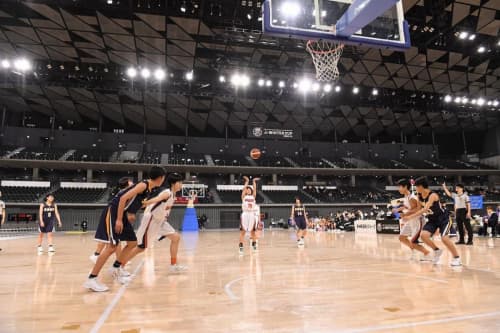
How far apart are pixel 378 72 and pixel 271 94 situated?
7797 mm

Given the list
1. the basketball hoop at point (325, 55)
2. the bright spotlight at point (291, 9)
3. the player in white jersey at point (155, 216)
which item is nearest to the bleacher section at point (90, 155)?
the basketball hoop at point (325, 55)

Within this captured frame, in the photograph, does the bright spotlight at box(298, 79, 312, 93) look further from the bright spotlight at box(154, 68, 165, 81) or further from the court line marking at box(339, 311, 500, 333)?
the court line marking at box(339, 311, 500, 333)

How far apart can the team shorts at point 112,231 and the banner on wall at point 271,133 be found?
88.1 ft

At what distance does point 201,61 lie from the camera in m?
20.8

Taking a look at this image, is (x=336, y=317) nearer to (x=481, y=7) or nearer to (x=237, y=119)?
(x=481, y=7)

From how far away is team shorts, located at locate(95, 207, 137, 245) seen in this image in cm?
411

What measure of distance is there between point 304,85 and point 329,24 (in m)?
12.4

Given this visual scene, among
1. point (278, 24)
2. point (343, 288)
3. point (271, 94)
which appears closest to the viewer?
point (343, 288)

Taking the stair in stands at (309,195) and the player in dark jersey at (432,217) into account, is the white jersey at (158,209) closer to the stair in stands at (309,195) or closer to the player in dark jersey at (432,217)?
the player in dark jersey at (432,217)

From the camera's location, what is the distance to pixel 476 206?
26.6 meters

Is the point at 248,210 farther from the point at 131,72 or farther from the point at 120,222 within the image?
the point at 131,72

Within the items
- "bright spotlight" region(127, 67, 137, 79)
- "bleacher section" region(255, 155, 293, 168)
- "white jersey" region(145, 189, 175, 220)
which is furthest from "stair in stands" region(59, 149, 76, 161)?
"white jersey" region(145, 189, 175, 220)

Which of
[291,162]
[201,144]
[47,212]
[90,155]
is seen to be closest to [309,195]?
[291,162]

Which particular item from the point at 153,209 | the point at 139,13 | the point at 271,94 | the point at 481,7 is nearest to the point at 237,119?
the point at 271,94
